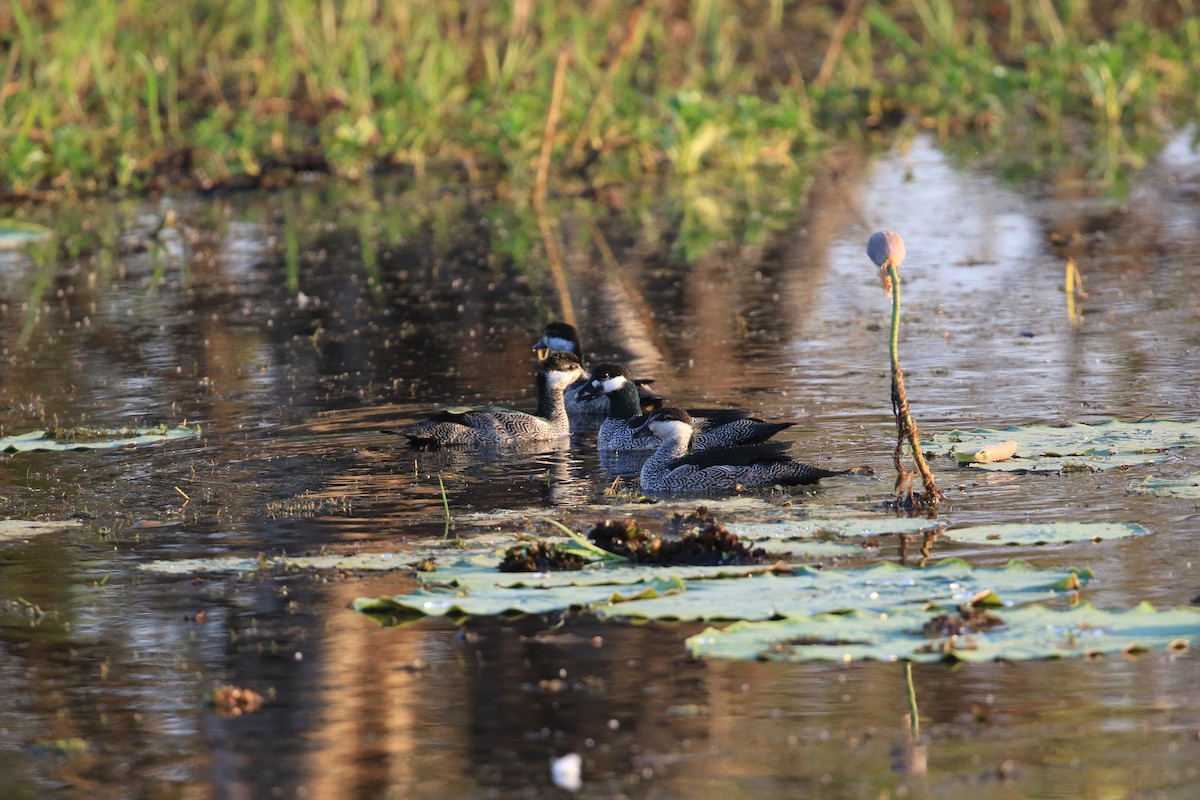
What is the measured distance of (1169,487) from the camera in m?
7.94

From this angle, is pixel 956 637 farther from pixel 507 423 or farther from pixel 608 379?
pixel 608 379

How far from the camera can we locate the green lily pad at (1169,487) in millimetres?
7840

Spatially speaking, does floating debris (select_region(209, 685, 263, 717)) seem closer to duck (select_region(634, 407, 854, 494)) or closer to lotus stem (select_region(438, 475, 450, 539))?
A: lotus stem (select_region(438, 475, 450, 539))

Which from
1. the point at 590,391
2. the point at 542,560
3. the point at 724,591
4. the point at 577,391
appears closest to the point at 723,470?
the point at 542,560

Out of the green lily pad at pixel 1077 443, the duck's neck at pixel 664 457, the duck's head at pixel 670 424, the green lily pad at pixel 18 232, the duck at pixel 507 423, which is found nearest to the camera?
the green lily pad at pixel 1077 443

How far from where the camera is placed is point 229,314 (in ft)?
47.9

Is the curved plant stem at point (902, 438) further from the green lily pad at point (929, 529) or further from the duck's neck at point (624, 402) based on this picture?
the duck's neck at point (624, 402)

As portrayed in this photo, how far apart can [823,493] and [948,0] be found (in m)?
20.1

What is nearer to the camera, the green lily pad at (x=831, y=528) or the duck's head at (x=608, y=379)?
the green lily pad at (x=831, y=528)

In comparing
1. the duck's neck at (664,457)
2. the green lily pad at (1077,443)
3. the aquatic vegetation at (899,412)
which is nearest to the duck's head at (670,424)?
the duck's neck at (664,457)

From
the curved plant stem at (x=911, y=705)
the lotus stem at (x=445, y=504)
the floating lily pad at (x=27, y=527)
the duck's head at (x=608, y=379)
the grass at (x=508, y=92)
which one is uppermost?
the grass at (x=508, y=92)

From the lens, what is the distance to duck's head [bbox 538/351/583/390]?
34.4ft

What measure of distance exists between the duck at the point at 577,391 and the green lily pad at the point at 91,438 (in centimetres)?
206

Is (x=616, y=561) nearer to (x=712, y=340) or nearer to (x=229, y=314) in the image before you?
(x=712, y=340)
